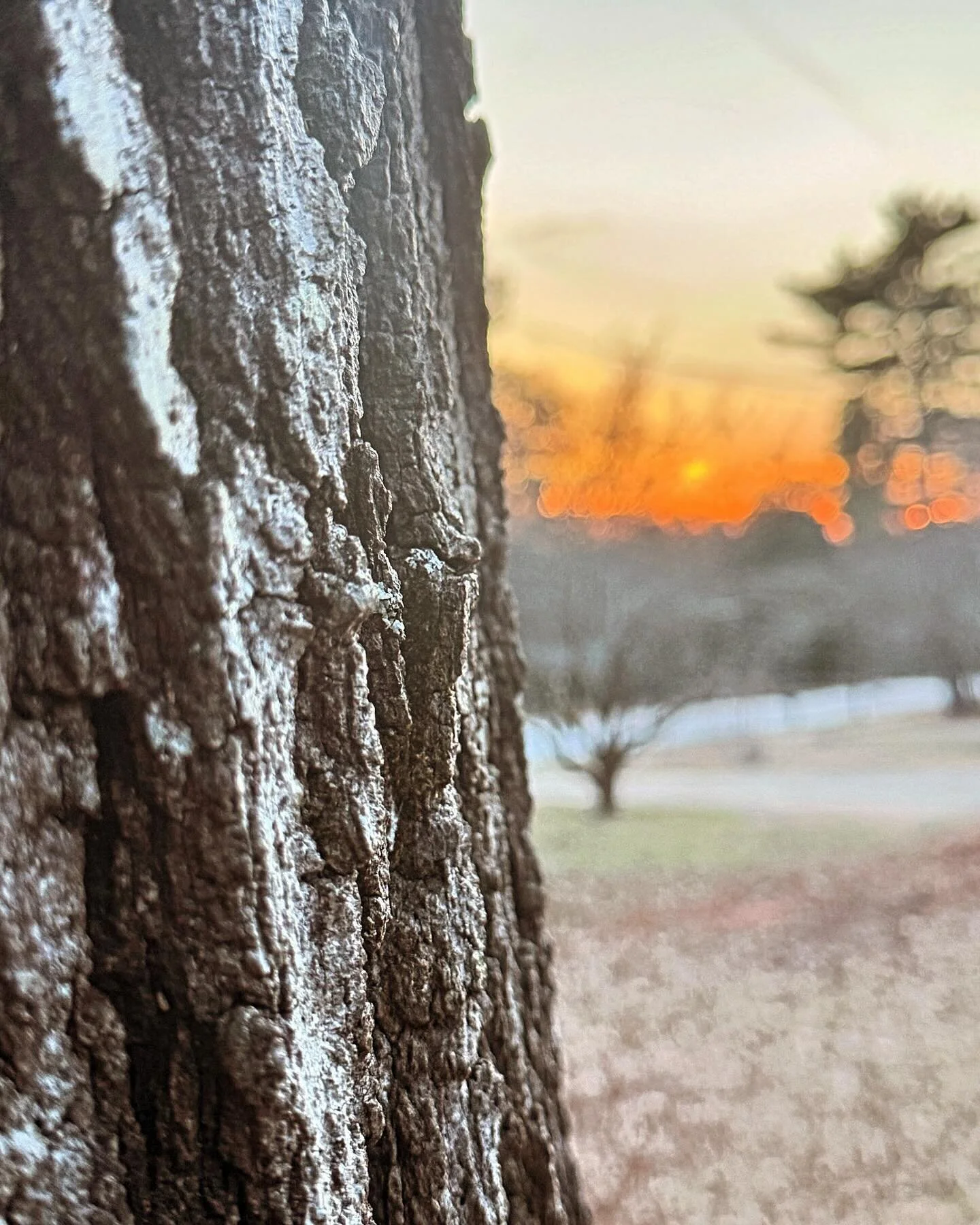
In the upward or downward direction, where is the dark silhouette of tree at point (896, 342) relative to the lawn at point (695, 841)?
upward

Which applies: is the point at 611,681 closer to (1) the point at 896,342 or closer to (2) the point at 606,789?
(2) the point at 606,789

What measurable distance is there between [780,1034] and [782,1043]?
0.13ft

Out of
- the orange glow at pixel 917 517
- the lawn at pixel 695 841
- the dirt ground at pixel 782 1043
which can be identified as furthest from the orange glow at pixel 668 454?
the dirt ground at pixel 782 1043

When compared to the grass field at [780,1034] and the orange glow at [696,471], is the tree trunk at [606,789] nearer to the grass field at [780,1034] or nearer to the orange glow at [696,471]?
the grass field at [780,1034]

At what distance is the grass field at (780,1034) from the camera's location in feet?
3.33

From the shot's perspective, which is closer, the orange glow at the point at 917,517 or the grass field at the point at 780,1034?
the grass field at the point at 780,1034

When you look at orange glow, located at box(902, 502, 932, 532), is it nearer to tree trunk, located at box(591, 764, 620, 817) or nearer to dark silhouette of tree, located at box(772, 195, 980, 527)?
dark silhouette of tree, located at box(772, 195, 980, 527)

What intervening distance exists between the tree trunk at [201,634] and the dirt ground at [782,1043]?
0.81 metres

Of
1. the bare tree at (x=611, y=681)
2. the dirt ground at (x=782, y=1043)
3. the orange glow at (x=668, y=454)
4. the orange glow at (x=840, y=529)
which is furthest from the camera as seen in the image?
the orange glow at (x=840, y=529)

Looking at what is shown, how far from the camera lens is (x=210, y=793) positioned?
0.99 ft

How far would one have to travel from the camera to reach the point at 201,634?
0.98 ft

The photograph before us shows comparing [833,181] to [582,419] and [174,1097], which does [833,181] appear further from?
[174,1097]

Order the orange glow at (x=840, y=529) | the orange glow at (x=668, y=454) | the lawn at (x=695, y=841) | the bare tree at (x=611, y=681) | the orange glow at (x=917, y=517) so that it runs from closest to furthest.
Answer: the lawn at (x=695, y=841) → the orange glow at (x=668, y=454) → the orange glow at (x=917, y=517) → the bare tree at (x=611, y=681) → the orange glow at (x=840, y=529)

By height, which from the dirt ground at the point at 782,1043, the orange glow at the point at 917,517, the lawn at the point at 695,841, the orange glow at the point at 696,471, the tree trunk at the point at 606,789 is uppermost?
the orange glow at the point at 696,471
